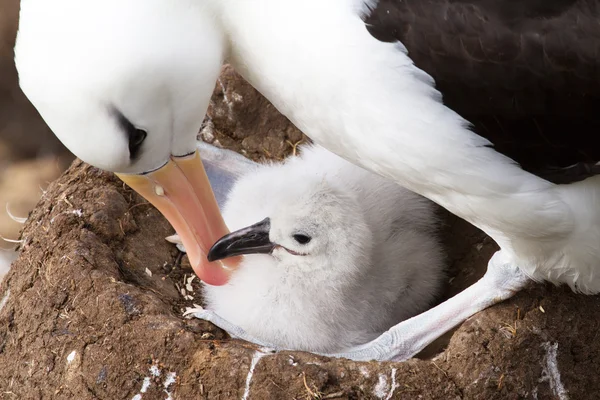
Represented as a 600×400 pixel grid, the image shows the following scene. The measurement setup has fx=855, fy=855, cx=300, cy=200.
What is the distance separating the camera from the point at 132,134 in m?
2.69

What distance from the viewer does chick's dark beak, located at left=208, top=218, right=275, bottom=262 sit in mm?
3379

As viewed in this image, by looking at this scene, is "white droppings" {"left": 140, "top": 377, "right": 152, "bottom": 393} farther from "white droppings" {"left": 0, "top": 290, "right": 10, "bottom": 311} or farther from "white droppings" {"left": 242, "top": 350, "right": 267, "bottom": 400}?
"white droppings" {"left": 0, "top": 290, "right": 10, "bottom": 311}

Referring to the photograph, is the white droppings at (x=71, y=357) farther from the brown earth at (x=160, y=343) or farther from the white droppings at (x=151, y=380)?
the white droppings at (x=151, y=380)

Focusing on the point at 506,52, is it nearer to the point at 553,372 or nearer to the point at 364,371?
the point at 364,371

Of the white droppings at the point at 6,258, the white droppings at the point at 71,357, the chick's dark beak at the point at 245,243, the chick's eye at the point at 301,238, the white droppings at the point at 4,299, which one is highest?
the chick's eye at the point at 301,238

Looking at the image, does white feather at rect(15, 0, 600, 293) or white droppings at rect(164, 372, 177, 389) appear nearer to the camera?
white feather at rect(15, 0, 600, 293)

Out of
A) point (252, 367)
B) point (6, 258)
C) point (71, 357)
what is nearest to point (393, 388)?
point (252, 367)

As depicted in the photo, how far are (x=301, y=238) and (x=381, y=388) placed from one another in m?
0.77

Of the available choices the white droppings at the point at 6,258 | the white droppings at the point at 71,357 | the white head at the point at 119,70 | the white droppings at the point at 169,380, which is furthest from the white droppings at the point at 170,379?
the white droppings at the point at 6,258

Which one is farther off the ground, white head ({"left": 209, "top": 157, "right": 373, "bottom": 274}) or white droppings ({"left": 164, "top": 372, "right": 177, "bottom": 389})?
white head ({"left": 209, "top": 157, "right": 373, "bottom": 274})

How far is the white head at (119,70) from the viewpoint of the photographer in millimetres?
2480

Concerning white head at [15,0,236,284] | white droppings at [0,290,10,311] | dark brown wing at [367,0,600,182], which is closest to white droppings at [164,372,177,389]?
white head at [15,0,236,284]

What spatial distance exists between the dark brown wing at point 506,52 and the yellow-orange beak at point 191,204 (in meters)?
0.97

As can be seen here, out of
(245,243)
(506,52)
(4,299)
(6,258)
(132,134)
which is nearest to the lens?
(506,52)
